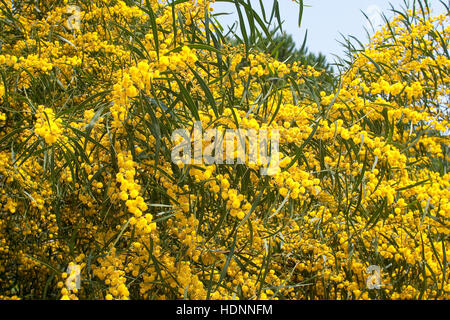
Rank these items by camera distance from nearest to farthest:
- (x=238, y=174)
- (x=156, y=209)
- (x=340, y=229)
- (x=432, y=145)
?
(x=238, y=174), (x=156, y=209), (x=340, y=229), (x=432, y=145)

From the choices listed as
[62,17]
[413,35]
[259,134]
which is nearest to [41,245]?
[62,17]

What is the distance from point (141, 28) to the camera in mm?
2873

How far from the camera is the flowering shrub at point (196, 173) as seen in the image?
176 centimetres

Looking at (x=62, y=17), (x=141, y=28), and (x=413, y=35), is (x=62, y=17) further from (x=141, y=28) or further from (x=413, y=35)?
(x=413, y=35)

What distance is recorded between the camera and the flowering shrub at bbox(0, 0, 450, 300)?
1765 millimetres

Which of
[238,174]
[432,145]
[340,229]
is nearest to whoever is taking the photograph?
[238,174]

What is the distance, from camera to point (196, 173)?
1751mm

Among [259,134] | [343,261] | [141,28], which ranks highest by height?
[141,28]

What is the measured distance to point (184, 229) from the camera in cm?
184

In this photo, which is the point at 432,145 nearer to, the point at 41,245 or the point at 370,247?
the point at 370,247

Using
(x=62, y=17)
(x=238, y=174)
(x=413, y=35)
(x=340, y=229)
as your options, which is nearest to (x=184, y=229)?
(x=238, y=174)

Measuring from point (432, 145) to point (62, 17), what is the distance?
3.00m

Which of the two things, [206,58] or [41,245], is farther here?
[41,245]

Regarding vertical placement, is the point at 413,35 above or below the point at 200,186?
above
